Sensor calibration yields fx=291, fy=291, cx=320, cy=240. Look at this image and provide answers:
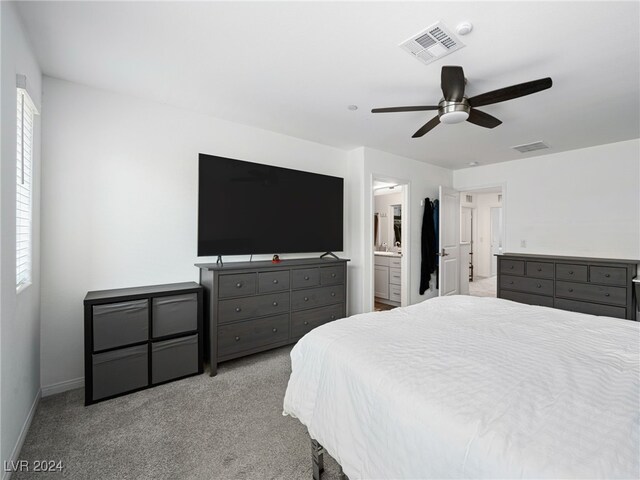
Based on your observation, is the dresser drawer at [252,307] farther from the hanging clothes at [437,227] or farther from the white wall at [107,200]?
the hanging clothes at [437,227]

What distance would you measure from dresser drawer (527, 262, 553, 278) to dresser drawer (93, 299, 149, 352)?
4.54 metres

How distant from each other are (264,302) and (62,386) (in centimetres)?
169

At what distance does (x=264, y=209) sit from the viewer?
312cm

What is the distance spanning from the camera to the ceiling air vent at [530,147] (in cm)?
372

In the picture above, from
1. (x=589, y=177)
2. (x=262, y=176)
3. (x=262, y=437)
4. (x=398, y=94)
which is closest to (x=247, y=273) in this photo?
(x=262, y=176)

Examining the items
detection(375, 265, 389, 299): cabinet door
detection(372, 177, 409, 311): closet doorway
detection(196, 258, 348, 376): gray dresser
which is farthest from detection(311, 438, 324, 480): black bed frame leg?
detection(375, 265, 389, 299): cabinet door

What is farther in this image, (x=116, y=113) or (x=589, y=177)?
(x=589, y=177)

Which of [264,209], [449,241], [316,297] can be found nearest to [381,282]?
[449,241]

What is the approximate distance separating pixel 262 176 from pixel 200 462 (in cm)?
242

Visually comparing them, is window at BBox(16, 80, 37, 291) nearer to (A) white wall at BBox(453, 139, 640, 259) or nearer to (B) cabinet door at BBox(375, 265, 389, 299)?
(B) cabinet door at BBox(375, 265, 389, 299)

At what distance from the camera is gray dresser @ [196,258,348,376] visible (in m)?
2.63

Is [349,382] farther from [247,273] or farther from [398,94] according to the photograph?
[398,94]

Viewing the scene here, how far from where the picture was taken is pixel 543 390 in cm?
100

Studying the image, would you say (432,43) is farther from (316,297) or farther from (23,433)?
(23,433)
